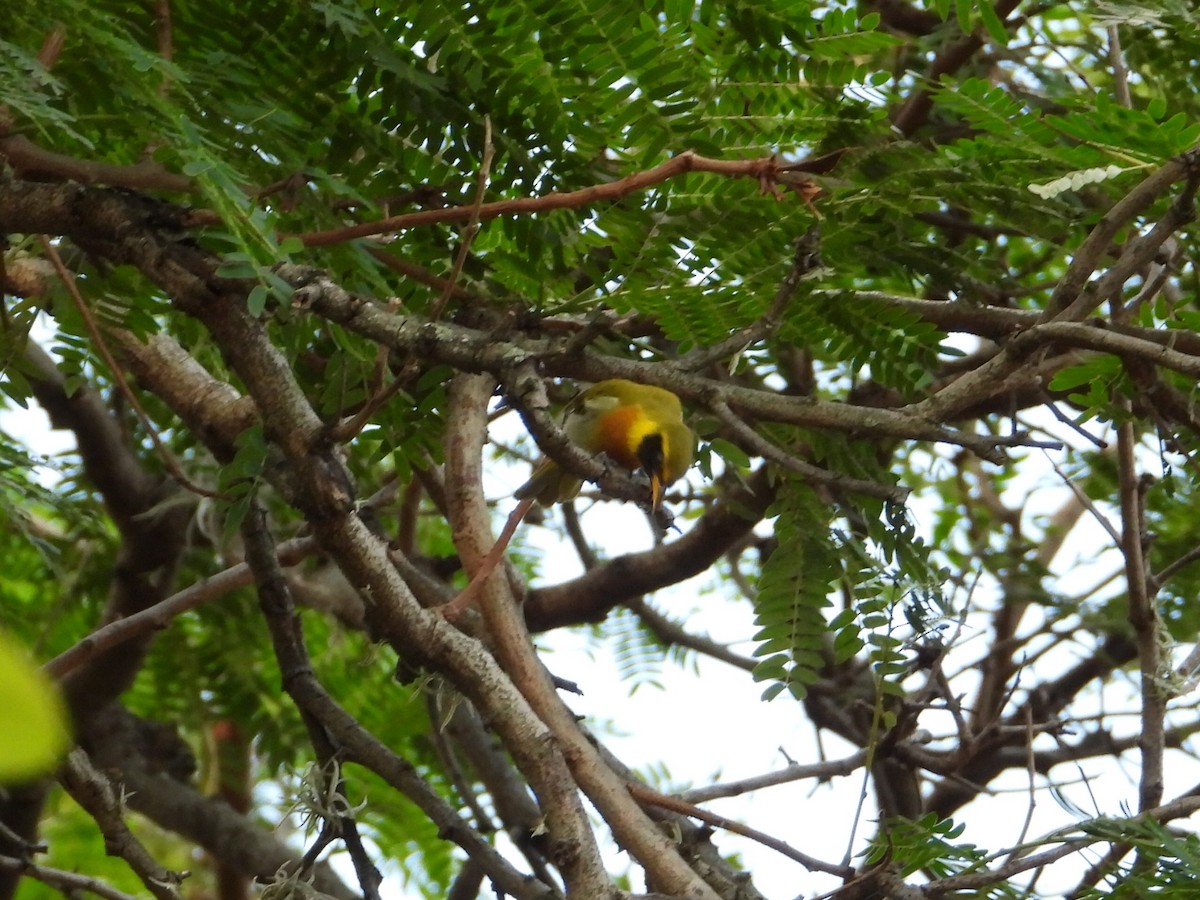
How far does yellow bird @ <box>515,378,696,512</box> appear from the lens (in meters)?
2.42

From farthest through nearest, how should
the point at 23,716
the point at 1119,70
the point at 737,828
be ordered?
the point at 1119,70, the point at 737,828, the point at 23,716

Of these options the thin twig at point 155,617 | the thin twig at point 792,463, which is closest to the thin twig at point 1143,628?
the thin twig at point 792,463

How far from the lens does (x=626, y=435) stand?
103 inches

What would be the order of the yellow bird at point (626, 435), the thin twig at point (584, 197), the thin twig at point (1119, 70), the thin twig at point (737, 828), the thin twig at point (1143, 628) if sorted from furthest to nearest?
1. the yellow bird at point (626, 435)
2. the thin twig at point (1119, 70)
3. the thin twig at point (1143, 628)
4. the thin twig at point (737, 828)
5. the thin twig at point (584, 197)

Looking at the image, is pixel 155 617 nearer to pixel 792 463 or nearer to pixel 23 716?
pixel 792 463

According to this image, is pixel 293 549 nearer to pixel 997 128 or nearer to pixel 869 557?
pixel 869 557

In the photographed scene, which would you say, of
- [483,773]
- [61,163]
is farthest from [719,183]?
[483,773]

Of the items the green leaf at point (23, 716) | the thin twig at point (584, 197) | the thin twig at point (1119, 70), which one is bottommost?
the green leaf at point (23, 716)

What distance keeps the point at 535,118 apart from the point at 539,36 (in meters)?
0.12

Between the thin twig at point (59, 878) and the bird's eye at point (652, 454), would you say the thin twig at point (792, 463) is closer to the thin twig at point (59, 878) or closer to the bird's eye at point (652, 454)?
the bird's eye at point (652, 454)

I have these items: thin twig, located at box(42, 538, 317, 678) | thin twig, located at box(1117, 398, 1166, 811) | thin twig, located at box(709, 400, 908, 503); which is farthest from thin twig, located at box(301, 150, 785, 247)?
thin twig, located at box(1117, 398, 1166, 811)

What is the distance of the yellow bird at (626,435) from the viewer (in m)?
2.42

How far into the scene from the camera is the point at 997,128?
183 cm

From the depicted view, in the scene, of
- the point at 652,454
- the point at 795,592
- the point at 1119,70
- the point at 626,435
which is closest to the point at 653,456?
the point at 652,454
